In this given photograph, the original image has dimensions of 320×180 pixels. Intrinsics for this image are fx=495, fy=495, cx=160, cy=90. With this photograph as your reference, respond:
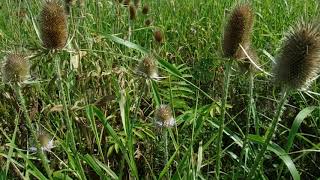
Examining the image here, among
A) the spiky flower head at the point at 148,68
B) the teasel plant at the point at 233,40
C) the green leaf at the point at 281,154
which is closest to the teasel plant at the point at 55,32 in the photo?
the spiky flower head at the point at 148,68

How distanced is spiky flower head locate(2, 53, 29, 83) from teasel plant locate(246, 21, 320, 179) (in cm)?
89

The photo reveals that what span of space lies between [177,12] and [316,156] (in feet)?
6.76

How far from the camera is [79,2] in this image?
110 inches

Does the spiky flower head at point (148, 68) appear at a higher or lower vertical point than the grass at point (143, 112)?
higher

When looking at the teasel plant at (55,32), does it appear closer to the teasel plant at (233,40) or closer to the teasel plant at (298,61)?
the teasel plant at (233,40)

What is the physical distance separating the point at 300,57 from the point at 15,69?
0.98 meters

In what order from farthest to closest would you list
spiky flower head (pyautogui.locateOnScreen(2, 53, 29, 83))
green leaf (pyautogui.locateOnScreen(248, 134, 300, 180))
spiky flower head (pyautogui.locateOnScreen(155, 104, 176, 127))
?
spiky flower head (pyautogui.locateOnScreen(155, 104, 176, 127)) → spiky flower head (pyautogui.locateOnScreen(2, 53, 29, 83)) → green leaf (pyautogui.locateOnScreen(248, 134, 300, 180))

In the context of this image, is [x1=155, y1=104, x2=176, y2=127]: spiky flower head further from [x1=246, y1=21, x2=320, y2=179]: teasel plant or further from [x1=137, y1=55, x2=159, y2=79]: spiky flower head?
[x1=246, y1=21, x2=320, y2=179]: teasel plant

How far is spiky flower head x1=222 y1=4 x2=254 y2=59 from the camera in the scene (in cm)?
172

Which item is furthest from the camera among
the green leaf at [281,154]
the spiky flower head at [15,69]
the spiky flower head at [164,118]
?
the spiky flower head at [164,118]

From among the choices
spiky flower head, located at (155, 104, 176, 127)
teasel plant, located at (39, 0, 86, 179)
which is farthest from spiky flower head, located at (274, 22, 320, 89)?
teasel plant, located at (39, 0, 86, 179)

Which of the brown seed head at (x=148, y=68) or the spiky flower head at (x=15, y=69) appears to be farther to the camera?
the brown seed head at (x=148, y=68)

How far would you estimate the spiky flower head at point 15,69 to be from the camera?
1763mm

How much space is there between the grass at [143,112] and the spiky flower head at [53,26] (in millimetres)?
44
